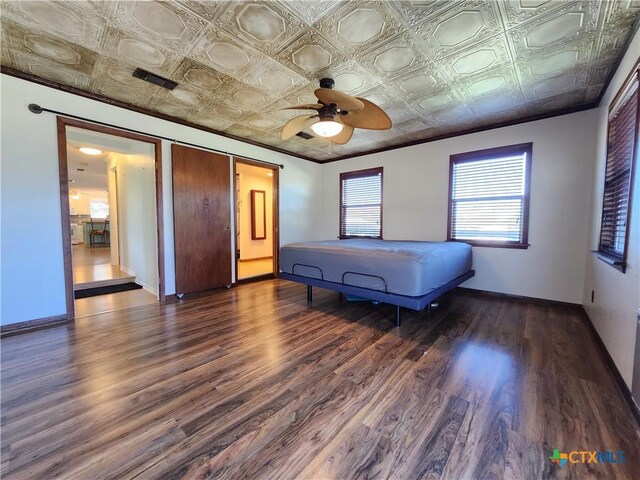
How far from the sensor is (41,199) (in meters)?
2.71

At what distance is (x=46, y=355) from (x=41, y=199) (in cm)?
164

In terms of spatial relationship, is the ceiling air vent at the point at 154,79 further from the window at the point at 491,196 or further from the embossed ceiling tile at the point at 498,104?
the window at the point at 491,196

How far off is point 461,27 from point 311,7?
1.14 m

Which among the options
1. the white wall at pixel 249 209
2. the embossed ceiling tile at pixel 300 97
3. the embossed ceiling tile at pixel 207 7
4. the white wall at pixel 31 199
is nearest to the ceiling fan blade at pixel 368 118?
the embossed ceiling tile at pixel 300 97

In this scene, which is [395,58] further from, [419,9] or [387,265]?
[387,265]

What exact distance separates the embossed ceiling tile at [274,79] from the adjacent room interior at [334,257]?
35mm

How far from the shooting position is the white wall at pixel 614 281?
1.62 m

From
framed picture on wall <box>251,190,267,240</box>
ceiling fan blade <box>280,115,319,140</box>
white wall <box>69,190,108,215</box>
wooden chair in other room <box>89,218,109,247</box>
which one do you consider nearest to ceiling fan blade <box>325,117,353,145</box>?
ceiling fan blade <box>280,115,319,140</box>

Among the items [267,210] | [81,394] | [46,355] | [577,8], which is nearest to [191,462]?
[81,394]

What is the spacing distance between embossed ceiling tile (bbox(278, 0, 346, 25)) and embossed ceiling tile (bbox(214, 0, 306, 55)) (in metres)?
0.05

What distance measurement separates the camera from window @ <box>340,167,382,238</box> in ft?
17.0

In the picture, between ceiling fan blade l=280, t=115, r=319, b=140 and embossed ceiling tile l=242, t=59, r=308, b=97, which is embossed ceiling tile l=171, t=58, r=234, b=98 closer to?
embossed ceiling tile l=242, t=59, r=308, b=97

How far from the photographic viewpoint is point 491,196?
382cm

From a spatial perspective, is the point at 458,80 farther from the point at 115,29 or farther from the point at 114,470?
the point at 114,470
